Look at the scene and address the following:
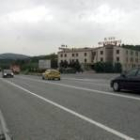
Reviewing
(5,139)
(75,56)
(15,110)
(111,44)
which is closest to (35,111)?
(15,110)

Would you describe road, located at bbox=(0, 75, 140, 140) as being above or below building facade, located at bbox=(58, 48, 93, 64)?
below

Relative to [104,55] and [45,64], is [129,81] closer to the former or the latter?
[45,64]

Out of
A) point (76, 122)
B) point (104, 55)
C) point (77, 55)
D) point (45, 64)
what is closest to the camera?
point (76, 122)

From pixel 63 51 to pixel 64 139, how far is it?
526 ft

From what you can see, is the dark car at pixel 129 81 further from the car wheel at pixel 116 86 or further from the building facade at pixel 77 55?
the building facade at pixel 77 55

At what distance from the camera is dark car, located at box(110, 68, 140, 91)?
2167 centimetres

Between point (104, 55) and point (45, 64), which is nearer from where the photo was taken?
point (45, 64)

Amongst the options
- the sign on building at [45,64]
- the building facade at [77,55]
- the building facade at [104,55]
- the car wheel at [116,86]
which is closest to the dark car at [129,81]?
the car wheel at [116,86]

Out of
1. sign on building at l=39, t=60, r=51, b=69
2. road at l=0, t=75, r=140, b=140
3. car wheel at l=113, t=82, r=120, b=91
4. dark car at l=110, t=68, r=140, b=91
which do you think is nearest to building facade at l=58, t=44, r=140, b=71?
sign on building at l=39, t=60, r=51, b=69

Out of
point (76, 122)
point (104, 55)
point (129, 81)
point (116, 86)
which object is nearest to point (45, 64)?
point (104, 55)

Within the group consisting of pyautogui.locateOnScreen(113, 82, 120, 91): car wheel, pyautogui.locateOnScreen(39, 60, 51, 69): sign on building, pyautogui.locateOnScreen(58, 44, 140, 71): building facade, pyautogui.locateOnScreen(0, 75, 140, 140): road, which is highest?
pyautogui.locateOnScreen(58, 44, 140, 71): building facade

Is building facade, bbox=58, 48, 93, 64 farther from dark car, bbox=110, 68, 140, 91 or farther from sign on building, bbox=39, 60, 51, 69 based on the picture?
dark car, bbox=110, 68, 140, 91

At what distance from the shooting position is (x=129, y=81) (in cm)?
2234

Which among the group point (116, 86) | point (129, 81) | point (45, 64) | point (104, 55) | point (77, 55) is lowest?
point (116, 86)
